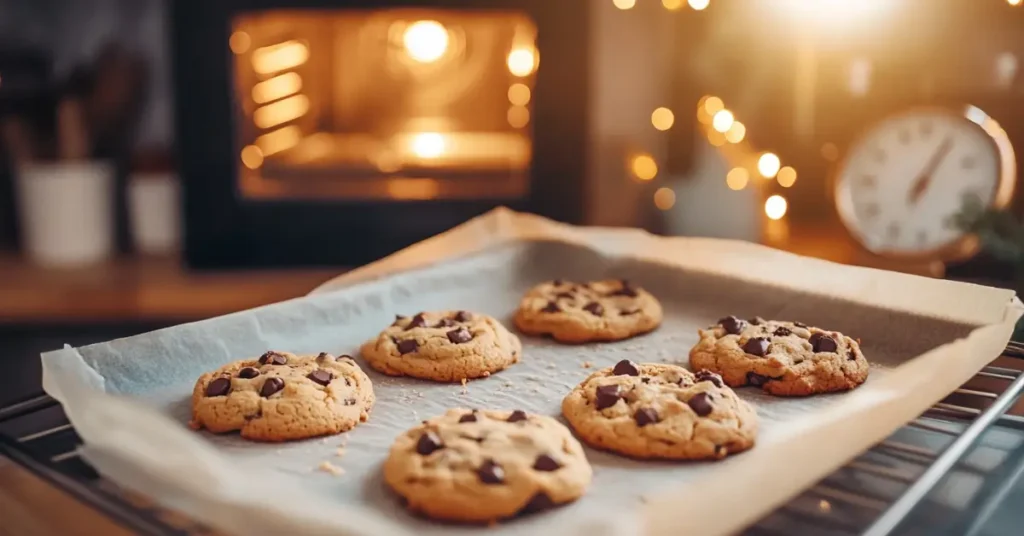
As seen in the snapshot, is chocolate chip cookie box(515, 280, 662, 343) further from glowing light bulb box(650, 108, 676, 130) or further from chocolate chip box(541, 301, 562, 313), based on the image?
glowing light bulb box(650, 108, 676, 130)

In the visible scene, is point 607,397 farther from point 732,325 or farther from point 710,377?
point 732,325

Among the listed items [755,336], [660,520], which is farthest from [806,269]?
[660,520]

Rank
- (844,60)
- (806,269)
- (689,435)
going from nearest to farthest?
(689,435), (806,269), (844,60)

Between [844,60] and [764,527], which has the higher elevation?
[844,60]

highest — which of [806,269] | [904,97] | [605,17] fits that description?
Answer: [605,17]

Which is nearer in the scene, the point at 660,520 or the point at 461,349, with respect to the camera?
the point at 660,520

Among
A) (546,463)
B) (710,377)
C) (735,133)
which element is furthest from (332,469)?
(735,133)

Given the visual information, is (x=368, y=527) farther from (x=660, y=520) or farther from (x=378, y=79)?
(x=378, y=79)

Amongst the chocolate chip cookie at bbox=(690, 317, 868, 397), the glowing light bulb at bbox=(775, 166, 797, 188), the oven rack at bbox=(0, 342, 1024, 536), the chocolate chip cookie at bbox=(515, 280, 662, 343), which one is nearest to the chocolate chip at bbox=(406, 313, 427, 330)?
the chocolate chip cookie at bbox=(515, 280, 662, 343)
